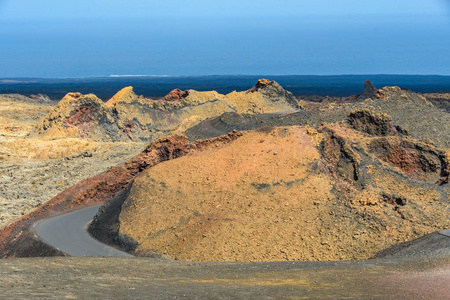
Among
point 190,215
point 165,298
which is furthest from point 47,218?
point 165,298

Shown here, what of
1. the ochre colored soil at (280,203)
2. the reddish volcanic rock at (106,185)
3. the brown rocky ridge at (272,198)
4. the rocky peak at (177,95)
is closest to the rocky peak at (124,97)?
the rocky peak at (177,95)

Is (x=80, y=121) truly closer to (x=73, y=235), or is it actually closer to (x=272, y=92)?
(x=272, y=92)

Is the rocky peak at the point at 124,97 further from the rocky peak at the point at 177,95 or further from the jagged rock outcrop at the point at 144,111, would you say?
the rocky peak at the point at 177,95

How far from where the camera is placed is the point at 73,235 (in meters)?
21.5

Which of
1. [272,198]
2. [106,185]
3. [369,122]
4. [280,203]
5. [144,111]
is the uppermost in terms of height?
[369,122]

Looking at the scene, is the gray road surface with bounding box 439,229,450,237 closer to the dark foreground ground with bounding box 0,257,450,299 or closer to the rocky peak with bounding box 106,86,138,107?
the dark foreground ground with bounding box 0,257,450,299

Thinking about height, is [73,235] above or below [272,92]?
below

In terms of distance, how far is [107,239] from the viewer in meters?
20.7

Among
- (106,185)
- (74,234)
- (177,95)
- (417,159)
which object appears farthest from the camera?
(177,95)

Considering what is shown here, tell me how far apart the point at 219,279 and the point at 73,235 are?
9.19m

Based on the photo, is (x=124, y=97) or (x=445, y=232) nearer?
(x=445, y=232)

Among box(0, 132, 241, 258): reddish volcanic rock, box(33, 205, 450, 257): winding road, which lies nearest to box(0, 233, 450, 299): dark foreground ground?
box(33, 205, 450, 257): winding road

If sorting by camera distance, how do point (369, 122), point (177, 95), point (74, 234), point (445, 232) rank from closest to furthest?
point (445, 232)
point (74, 234)
point (369, 122)
point (177, 95)

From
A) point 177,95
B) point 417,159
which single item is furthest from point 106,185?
point 177,95
